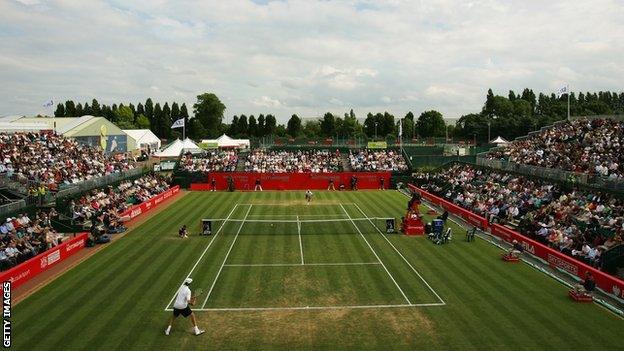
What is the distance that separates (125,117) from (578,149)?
111450 millimetres

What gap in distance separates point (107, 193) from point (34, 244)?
51.4 feet

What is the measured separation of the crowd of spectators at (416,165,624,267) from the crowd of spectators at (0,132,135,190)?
30523 mm

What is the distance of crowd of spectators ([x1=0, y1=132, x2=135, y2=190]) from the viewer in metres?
36.8

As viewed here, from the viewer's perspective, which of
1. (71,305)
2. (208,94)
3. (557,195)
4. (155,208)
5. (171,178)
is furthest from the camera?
(208,94)

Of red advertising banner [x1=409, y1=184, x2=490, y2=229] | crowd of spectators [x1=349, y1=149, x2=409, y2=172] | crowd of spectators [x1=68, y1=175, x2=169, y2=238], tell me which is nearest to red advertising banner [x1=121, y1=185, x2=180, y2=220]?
crowd of spectators [x1=68, y1=175, x2=169, y2=238]

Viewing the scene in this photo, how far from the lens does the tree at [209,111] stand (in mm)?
128875

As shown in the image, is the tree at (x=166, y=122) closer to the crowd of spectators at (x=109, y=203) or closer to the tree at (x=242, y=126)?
the tree at (x=242, y=126)

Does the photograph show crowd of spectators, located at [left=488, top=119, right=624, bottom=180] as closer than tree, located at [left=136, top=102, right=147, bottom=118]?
Yes

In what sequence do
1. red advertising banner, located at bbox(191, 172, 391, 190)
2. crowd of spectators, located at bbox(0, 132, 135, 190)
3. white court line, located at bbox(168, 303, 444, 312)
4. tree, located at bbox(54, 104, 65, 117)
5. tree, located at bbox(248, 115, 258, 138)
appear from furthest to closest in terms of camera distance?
tree, located at bbox(54, 104, 65, 117) < tree, located at bbox(248, 115, 258, 138) < red advertising banner, located at bbox(191, 172, 391, 190) < crowd of spectators, located at bbox(0, 132, 135, 190) < white court line, located at bbox(168, 303, 444, 312)

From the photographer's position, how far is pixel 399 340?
48.9 feet

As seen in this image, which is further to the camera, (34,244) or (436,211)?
(436,211)

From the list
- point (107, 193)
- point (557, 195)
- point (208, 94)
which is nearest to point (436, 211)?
point (557, 195)

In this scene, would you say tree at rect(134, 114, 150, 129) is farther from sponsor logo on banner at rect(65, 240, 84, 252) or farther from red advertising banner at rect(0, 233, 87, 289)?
sponsor logo on banner at rect(65, 240, 84, 252)

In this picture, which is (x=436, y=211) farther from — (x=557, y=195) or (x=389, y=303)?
(x=389, y=303)
